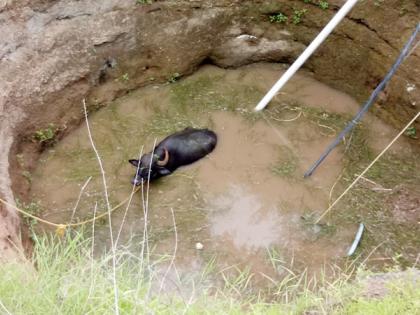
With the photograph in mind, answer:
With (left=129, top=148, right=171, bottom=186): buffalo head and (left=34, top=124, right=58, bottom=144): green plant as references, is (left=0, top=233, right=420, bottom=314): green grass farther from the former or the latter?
(left=34, top=124, right=58, bottom=144): green plant

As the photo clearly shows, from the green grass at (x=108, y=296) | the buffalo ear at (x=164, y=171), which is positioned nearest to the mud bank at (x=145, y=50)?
the buffalo ear at (x=164, y=171)

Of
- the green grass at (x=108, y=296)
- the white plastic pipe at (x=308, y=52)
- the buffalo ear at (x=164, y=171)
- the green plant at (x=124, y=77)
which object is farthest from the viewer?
the green plant at (x=124, y=77)

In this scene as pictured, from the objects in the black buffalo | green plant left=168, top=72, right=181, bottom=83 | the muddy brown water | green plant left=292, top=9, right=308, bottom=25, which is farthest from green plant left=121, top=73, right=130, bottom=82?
green plant left=292, top=9, right=308, bottom=25

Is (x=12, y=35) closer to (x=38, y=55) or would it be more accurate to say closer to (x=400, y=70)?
(x=38, y=55)

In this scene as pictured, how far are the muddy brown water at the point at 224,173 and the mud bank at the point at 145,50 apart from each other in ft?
0.75

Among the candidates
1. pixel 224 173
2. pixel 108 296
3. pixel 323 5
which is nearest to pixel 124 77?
pixel 224 173

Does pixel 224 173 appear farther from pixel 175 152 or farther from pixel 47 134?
pixel 47 134

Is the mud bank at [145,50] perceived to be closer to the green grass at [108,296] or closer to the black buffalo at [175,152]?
the black buffalo at [175,152]

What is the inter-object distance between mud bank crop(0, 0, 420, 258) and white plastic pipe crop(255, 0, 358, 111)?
2.53 ft

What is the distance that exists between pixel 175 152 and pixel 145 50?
152 cm

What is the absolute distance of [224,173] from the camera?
573 centimetres

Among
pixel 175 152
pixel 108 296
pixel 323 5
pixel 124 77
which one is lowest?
pixel 175 152

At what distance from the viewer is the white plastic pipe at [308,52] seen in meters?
5.39

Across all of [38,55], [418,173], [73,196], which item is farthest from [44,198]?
[418,173]
